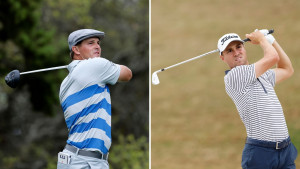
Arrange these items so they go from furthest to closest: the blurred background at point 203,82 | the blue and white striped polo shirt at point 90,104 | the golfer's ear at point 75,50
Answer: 1. the blurred background at point 203,82
2. the golfer's ear at point 75,50
3. the blue and white striped polo shirt at point 90,104

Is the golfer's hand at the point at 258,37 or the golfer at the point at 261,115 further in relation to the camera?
the golfer's hand at the point at 258,37

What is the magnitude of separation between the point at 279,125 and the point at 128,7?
994 cm

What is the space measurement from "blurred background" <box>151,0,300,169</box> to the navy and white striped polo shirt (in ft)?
10.8

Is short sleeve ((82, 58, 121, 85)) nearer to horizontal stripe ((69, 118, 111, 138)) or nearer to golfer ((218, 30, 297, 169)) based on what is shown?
horizontal stripe ((69, 118, 111, 138))

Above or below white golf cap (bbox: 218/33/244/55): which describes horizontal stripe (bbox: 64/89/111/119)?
below

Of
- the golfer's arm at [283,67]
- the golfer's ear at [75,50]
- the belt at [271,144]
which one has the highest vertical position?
the golfer's ear at [75,50]

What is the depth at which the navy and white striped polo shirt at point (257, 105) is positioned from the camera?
282cm

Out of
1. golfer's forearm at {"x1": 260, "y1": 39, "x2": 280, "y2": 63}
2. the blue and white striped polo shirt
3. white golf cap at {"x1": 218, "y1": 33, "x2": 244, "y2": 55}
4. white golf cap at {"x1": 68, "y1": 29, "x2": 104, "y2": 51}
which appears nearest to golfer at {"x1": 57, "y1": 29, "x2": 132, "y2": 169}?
the blue and white striped polo shirt

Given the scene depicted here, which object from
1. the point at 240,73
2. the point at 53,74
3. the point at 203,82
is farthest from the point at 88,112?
the point at 203,82

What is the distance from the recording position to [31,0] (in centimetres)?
850

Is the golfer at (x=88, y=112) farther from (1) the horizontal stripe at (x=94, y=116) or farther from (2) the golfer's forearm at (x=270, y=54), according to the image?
(2) the golfer's forearm at (x=270, y=54)

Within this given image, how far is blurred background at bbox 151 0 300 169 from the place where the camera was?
707 cm

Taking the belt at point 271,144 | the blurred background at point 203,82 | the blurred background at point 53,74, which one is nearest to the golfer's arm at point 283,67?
the belt at point 271,144

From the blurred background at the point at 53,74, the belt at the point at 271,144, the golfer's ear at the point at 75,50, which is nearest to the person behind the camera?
the belt at the point at 271,144
